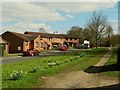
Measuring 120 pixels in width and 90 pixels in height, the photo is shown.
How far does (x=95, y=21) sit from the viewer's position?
77.8m

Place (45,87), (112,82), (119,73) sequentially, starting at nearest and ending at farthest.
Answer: (45,87), (112,82), (119,73)

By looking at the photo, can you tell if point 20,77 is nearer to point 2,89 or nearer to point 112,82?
point 2,89

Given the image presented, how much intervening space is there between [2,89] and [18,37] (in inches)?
2376

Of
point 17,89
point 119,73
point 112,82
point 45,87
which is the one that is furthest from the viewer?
point 119,73

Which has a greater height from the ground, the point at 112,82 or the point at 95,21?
the point at 95,21

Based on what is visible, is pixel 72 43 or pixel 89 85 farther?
pixel 72 43

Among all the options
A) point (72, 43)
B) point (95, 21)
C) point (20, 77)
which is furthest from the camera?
point (72, 43)

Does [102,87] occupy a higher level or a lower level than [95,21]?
lower

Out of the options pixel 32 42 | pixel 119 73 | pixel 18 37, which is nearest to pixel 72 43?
pixel 32 42

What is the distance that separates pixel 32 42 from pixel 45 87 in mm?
67569

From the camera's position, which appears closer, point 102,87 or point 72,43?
point 102,87

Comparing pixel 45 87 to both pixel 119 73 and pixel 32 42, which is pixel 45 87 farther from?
pixel 32 42

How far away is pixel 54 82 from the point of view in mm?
13477

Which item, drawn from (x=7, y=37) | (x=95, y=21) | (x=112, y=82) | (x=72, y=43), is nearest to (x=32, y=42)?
(x=7, y=37)
